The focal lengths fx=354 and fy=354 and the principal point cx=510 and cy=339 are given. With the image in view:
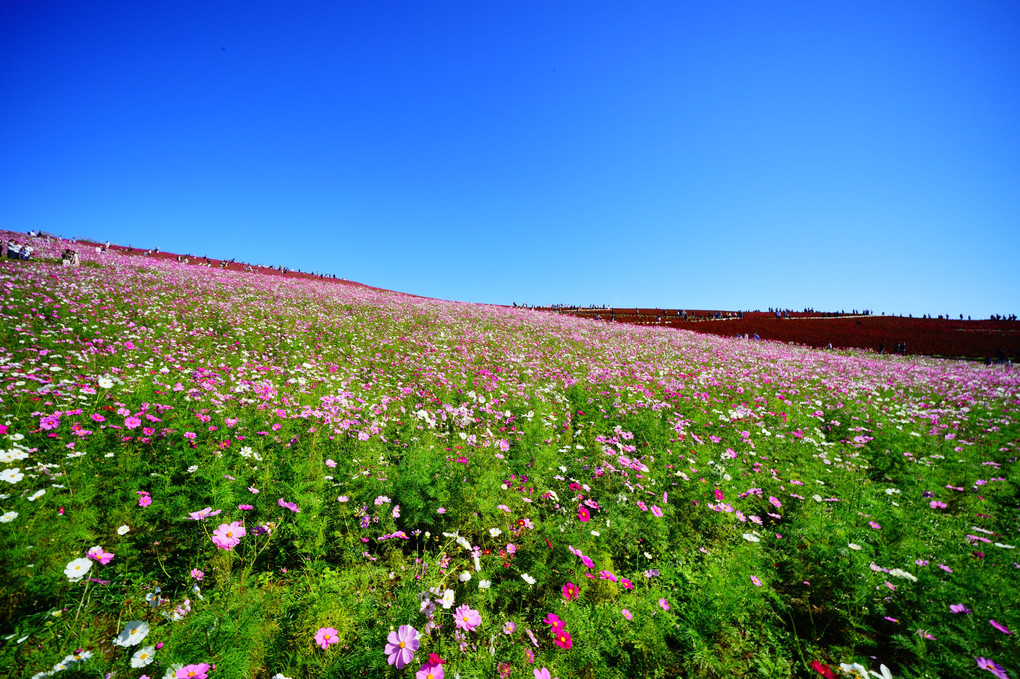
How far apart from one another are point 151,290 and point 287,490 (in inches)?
575

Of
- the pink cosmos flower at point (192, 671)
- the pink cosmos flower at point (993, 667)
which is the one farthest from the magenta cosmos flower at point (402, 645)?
the pink cosmos flower at point (993, 667)

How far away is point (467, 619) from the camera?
2.18 m

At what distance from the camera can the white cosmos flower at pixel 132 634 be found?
1.82 meters

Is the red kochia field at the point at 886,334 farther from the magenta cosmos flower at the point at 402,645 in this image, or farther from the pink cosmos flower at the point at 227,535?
the pink cosmos flower at the point at 227,535

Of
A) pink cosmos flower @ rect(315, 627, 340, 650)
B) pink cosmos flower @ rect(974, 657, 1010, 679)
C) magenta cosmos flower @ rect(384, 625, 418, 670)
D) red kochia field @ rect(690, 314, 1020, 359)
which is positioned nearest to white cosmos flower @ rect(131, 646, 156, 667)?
pink cosmos flower @ rect(315, 627, 340, 650)

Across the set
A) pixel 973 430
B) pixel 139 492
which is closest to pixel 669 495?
pixel 139 492

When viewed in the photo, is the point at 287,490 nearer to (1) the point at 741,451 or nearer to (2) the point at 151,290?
(1) the point at 741,451

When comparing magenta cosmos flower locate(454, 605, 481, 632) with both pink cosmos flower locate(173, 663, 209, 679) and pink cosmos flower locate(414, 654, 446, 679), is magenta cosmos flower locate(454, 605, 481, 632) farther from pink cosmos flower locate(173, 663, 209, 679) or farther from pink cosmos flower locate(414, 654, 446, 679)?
pink cosmos flower locate(173, 663, 209, 679)

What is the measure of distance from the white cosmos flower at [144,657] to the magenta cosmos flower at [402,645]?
1249 mm

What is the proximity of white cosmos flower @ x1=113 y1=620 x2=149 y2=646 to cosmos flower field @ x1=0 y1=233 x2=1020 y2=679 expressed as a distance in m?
0.01

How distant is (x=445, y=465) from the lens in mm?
3797

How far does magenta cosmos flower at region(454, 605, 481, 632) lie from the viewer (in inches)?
84.6

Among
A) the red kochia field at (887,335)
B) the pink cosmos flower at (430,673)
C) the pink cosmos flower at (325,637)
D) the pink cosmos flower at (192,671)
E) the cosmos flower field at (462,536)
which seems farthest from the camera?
the red kochia field at (887,335)

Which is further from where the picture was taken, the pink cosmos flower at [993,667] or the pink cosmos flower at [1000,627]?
the pink cosmos flower at [1000,627]
